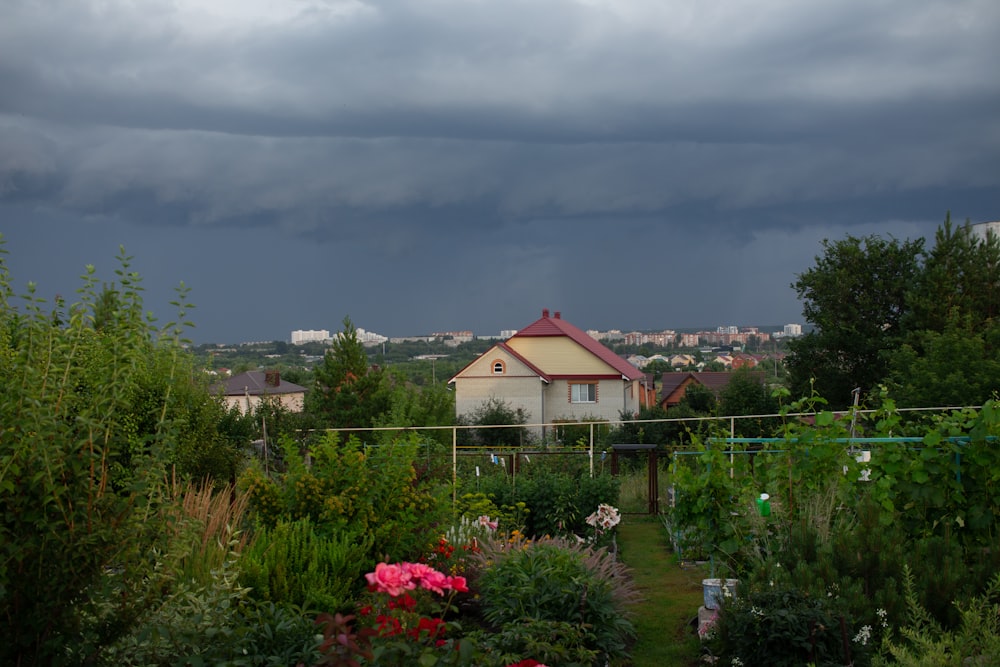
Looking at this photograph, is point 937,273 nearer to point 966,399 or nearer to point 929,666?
point 966,399

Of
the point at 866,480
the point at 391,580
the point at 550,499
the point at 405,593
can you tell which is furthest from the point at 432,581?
the point at 550,499

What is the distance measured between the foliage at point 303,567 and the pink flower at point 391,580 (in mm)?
2520

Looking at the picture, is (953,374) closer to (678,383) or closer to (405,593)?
(405,593)

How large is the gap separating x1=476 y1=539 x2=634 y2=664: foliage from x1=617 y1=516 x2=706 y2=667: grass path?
32 centimetres

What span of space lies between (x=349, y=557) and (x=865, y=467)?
403 cm

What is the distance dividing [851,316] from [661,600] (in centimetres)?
2642

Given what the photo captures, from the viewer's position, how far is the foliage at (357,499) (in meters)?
6.49

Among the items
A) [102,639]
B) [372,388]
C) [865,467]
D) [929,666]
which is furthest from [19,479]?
[372,388]

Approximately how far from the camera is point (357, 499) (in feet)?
21.6

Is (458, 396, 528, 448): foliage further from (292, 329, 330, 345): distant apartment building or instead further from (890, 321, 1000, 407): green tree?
(292, 329, 330, 345): distant apartment building

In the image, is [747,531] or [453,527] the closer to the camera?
[747,531]

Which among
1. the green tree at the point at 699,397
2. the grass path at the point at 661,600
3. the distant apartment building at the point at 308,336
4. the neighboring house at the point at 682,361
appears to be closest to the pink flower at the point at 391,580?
the grass path at the point at 661,600

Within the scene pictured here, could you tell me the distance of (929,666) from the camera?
12.1 feet

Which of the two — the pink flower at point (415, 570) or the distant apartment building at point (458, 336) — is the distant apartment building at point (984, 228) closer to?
the pink flower at point (415, 570)
